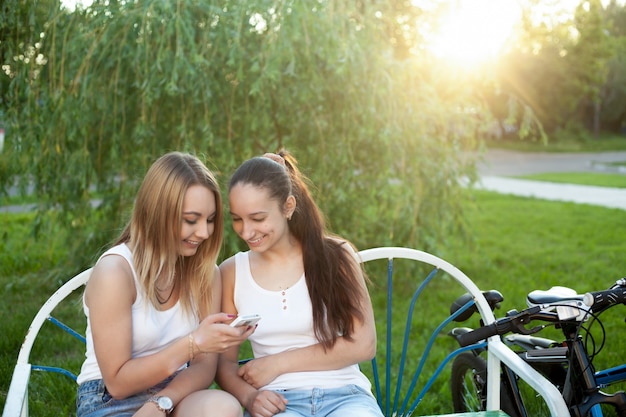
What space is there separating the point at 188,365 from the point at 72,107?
2.55 metres

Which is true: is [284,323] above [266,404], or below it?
above

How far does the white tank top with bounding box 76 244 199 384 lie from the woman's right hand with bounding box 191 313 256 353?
196mm

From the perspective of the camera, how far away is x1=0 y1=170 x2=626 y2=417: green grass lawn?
3.84 metres

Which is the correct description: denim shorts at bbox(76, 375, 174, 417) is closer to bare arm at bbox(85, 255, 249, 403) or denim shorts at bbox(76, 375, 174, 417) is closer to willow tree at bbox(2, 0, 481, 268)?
bare arm at bbox(85, 255, 249, 403)

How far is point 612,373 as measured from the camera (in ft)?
7.62

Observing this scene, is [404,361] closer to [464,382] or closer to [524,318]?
[464,382]

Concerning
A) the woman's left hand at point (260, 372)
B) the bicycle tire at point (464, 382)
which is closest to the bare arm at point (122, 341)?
the woman's left hand at point (260, 372)

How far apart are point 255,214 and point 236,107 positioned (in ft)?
8.33

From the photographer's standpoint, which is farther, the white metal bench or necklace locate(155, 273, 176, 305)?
necklace locate(155, 273, 176, 305)

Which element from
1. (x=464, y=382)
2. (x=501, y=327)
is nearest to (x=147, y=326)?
(x=501, y=327)

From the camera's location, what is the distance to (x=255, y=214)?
7.16 ft

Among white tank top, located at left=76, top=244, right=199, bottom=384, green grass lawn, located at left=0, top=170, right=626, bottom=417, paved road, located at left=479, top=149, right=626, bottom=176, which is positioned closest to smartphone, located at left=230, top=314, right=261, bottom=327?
white tank top, located at left=76, top=244, right=199, bottom=384

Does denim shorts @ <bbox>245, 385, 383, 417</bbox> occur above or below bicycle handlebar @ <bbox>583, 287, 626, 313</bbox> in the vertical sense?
below

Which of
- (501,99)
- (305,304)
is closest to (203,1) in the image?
(305,304)
